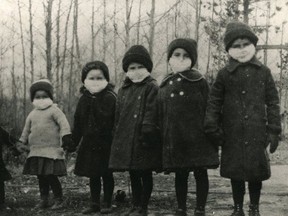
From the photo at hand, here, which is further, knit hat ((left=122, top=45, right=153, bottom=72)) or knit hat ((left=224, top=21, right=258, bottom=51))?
knit hat ((left=122, top=45, right=153, bottom=72))

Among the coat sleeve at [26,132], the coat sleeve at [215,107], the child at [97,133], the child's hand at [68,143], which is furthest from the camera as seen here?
the coat sleeve at [26,132]

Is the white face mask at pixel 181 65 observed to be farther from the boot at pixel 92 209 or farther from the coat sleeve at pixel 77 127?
the boot at pixel 92 209

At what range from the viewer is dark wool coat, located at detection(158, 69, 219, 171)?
14.8 ft

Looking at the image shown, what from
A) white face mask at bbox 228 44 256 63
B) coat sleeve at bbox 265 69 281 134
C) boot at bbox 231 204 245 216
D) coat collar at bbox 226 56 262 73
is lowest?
boot at bbox 231 204 245 216

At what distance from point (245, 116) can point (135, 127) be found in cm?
118

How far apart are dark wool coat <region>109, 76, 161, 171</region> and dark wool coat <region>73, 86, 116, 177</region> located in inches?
8.9

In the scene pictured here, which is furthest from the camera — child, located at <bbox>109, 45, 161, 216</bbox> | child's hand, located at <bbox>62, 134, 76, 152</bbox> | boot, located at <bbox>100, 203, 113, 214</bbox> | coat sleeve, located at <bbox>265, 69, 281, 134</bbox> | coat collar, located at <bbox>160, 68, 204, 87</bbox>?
child's hand, located at <bbox>62, 134, 76, 152</bbox>

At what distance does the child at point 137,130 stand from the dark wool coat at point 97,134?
21 centimetres

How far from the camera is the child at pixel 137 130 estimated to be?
473 cm

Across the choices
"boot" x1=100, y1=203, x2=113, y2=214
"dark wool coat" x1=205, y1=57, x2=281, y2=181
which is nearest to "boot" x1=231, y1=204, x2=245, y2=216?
"dark wool coat" x1=205, y1=57, x2=281, y2=181

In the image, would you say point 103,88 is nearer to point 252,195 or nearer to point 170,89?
point 170,89

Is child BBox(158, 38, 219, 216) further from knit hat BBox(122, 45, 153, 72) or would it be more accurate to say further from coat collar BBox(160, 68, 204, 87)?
knit hat BBox(122, 45, 153, 72)

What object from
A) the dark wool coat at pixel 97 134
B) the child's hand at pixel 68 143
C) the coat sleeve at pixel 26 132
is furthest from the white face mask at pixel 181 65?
the coat sleeve at pixel 26 132

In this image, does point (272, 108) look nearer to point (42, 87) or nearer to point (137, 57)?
point (137, 57)
